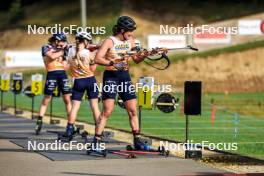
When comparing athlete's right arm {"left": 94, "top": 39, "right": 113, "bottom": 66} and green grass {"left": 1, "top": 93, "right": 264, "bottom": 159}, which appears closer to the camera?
athlete's right arm {"left": 94, "top": 39, "right": 113, "bottom": 66}

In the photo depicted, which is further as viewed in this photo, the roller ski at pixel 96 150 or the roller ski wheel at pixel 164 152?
the roller ski wheel at pixel 164 152

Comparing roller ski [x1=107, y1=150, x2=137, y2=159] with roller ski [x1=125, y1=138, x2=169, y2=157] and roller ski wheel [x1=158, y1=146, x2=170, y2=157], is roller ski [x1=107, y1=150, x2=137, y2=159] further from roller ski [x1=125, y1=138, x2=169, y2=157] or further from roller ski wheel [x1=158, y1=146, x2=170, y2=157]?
roller ski wheel [x1=158, y1=146, x2=170, y2=157]

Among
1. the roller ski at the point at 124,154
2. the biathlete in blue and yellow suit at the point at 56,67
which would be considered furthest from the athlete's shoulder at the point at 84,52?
the roller ski at the point at 124,154

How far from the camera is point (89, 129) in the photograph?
802 inches

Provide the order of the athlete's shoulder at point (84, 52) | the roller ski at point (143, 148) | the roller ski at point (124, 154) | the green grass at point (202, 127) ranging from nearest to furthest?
the roller ski at point (124, 154)
the roller ski at point (143, 148)
the athlete's shoulder at point (84, 52)
the green grass at point (202, 127)

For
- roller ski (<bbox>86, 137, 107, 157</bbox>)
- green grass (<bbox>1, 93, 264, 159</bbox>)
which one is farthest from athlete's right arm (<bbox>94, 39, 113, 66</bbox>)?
green grass (<bbox>1, 93, 264, 159</bbox>)

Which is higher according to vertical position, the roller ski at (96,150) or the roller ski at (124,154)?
the roller ski at (96,150)

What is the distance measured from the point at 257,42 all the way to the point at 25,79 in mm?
16400

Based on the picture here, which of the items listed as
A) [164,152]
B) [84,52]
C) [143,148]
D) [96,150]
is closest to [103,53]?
[96,150]

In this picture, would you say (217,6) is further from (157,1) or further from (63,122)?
(63,122)

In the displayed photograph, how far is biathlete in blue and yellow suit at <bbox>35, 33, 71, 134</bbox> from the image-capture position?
1747 cm

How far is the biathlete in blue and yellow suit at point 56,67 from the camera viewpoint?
17.5m

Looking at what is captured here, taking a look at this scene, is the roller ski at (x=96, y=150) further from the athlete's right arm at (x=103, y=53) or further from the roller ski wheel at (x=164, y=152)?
the athlete's right arm at (x=103, y=53)

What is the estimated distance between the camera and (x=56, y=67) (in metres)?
17.8
